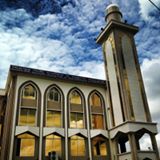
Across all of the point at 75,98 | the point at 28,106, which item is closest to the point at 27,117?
the point at 28,106

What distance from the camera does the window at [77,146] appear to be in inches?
984

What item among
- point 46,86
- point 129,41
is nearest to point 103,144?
point 46,86

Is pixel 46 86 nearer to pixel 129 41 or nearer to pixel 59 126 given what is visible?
pixel 59 126

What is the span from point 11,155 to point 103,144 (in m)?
10.7

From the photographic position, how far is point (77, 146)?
2536cm

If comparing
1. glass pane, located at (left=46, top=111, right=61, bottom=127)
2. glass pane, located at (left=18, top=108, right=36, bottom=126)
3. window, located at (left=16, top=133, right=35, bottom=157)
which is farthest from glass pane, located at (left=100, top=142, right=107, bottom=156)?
glass pane, located at (left=18, top=108, right=36, bottom=126)

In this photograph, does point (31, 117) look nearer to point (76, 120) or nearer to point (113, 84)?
point (76, 120)

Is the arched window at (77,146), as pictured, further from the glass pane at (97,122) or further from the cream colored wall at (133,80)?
the cream colored wall at (133,80)

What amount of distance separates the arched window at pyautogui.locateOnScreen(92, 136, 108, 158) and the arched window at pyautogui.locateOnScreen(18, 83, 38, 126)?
744 cm

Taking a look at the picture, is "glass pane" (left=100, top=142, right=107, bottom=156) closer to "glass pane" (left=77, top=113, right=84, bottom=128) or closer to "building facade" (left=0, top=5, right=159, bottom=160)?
"building facade" (left=0, top=5, right=159, bottom=160)

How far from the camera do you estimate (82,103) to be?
28.2 meters

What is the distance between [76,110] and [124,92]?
6.19 metres

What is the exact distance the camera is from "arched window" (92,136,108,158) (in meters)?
26.0

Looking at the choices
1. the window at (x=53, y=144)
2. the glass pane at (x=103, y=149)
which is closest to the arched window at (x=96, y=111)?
the glass pane at (x=103, y=149)
